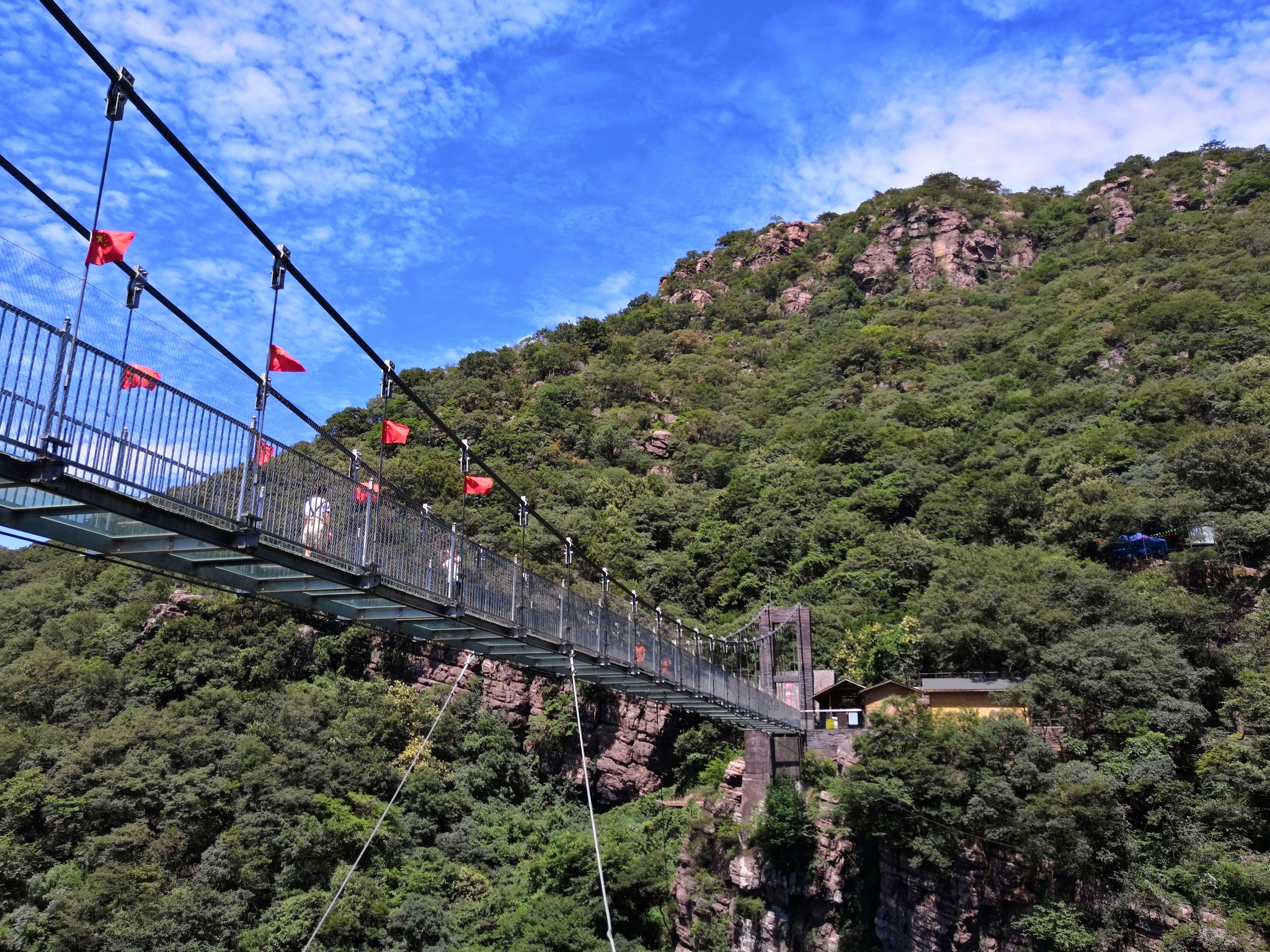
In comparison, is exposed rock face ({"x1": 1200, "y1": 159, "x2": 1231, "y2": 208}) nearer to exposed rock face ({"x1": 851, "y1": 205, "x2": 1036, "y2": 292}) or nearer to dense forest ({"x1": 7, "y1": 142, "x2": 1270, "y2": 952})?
dense forest ({"x1": 7, "y1": 142, "x2": 1270, "y2": 952})

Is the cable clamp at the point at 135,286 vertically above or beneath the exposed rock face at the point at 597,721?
above

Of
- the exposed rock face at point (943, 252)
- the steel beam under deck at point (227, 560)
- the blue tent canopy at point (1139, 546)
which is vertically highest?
the exposed rock face at point (943, 252)

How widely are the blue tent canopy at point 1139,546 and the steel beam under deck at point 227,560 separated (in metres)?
14.8

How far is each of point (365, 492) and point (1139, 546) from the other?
60.5ft

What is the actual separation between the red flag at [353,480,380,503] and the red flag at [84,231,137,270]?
213 centimetres

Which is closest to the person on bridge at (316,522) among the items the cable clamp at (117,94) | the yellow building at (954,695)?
the cable clamp at (117,94)

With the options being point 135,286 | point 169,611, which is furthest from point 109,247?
point 169,611

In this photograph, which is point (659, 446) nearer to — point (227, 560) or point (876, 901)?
point (876, 901)

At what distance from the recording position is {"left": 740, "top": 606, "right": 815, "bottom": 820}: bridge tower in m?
16.5

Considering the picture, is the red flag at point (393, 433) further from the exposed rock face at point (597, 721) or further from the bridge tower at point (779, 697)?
the exposed rock face at point (597, 721)

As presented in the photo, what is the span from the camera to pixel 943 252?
5541 centimetres

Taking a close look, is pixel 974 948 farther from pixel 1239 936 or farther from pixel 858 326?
pixel 858 326

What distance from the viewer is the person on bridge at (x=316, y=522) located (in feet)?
19.4

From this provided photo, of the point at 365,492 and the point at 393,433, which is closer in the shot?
the point at 365,492
